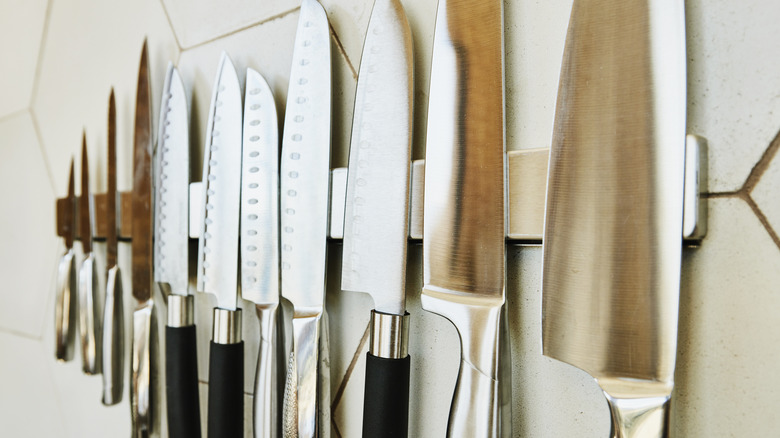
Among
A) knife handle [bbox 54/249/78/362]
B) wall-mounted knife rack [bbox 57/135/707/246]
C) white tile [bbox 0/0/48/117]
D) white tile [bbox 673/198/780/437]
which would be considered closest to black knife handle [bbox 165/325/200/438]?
wall-mounted knife rack [bbox 57/135/707/246]

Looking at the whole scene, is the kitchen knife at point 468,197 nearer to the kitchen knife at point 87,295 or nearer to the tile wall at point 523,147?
the tile wall at point 523,147

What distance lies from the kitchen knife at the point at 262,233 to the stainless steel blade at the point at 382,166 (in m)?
0.09

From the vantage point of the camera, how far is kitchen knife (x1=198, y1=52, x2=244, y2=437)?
0.48m

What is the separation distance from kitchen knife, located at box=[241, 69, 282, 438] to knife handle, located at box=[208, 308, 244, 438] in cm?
3

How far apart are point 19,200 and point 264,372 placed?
781mm

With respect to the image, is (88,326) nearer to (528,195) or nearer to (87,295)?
(87,295)

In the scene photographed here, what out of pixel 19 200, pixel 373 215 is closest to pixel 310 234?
pixel 373 215

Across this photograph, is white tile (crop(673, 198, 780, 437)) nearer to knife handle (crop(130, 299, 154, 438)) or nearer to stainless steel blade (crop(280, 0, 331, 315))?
stainless steel blade (crop(280, 0, 331, 315))

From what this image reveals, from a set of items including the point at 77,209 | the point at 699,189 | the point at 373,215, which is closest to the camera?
the point at 699,189

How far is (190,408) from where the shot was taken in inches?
21.1

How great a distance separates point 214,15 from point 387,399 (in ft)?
1.65

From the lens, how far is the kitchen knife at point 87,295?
71 centimetres

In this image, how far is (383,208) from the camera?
0.40 meters

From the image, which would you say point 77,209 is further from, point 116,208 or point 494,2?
point 494,2
